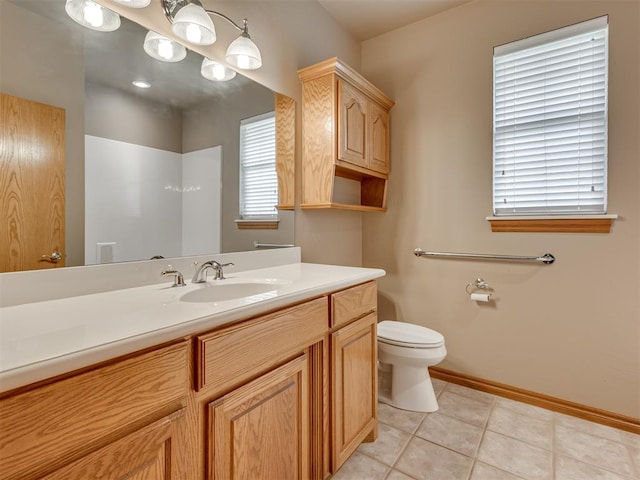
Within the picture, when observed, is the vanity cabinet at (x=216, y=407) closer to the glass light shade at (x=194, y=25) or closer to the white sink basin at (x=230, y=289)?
the white sink basin at (x=230, y=289)

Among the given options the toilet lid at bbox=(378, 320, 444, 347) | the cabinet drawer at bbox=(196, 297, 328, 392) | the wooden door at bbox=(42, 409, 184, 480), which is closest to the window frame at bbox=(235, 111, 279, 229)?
the cabinet drawer at bbox=(196, 297, 328, 392)

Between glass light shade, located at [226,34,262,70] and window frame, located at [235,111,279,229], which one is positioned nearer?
glass light shade, located at [226,34,262,70]

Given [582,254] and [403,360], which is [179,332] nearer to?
[403,360]

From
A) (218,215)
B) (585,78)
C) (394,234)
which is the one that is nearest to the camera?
(218,215)

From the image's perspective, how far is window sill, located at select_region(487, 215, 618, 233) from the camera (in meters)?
1.73

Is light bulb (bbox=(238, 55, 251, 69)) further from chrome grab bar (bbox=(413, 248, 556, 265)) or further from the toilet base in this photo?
the toilet base

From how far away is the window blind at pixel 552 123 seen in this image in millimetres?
1771

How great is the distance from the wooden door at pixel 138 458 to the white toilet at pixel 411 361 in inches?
53.5

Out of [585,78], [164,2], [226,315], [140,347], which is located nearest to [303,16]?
[164,2]

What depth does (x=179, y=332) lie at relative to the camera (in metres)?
0.75

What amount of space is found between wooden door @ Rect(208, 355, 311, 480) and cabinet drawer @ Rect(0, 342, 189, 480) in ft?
0.61

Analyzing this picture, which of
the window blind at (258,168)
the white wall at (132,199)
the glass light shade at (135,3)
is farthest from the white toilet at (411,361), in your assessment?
the glass light shade at (135,3)

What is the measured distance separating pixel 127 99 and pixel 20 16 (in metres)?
0.34

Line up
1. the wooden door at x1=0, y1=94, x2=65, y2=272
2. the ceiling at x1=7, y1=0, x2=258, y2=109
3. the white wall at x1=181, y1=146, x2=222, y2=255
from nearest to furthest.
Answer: the wooden door at x1=0, y1=94, x2=65, y2=272 < the ceiling at x1=7, y1=0, x2=258, y2=109 < the white wall at x1=181, y1=146, x2=222, y2=255
